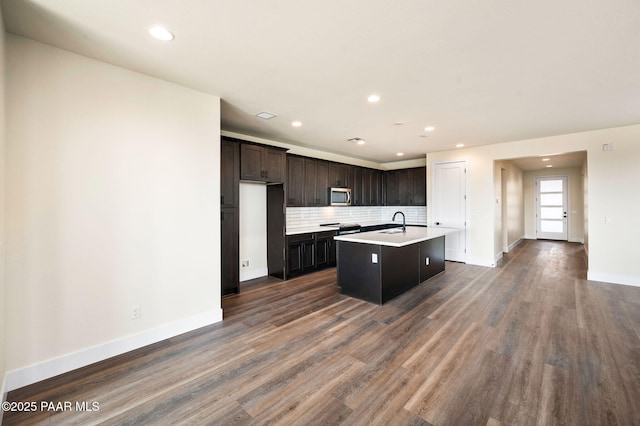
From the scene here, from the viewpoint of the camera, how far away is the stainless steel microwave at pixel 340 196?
6211 mm

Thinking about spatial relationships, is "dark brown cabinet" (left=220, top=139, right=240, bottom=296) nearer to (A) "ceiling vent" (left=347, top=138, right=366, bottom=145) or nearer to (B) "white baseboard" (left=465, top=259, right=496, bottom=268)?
(A) "ceiling vent" (left=347, top=138, right=366, bottom=145)

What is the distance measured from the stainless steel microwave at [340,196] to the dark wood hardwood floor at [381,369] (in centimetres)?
284

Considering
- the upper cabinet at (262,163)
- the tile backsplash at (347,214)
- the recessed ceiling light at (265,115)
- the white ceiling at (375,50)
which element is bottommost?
the tile backsplash at (347,214)

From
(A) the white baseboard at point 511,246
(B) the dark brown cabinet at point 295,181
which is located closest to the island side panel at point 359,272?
(B) the dark brown cabinet at point 295,181

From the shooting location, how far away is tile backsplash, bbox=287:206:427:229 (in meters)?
5.87

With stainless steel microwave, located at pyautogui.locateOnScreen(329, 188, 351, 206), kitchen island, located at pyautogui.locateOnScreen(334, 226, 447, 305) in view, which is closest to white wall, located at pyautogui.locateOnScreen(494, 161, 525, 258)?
kitchen island, located at pyautogui.locateOnScreen(334, 226, 447, 305)

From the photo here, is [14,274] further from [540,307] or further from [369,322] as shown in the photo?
[540,307]

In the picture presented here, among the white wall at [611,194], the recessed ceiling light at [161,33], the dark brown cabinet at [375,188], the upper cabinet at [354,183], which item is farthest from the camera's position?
the dark brown cabinet at [375,188]

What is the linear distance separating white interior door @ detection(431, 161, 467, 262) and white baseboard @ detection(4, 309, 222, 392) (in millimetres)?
5491

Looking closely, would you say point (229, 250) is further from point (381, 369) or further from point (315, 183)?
point (381, 369)

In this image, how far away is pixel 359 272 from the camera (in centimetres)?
395

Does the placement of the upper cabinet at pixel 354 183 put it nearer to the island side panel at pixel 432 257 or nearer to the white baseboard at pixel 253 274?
the white baseboard at pixel 253 274

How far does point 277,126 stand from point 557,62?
3541 millimetres

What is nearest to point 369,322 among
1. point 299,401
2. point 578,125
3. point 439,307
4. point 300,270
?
point 439,307
